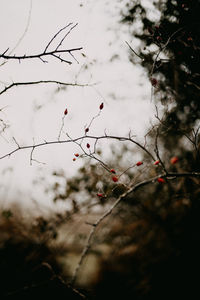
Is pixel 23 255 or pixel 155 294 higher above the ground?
pixel 23 255

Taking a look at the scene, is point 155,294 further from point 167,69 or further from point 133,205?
point 167,69

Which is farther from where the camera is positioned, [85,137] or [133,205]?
[133,205]

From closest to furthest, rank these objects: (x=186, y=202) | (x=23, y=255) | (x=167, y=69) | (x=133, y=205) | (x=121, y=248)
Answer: (x=167, y=69), (x=186, y=202), (x=23, y=255), (x=133, y=205), (x=121, y=248)

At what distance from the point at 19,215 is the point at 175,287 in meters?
4.25

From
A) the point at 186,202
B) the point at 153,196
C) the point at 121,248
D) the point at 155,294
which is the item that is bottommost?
the point at 155,294

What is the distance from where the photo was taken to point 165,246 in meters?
4.67

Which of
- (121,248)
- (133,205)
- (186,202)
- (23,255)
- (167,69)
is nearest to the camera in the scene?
(167,69)

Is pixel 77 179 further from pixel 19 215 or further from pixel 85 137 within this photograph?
pixel 85 137

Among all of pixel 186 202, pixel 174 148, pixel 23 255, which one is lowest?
pixel 23 255

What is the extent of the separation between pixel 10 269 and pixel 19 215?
128 cm

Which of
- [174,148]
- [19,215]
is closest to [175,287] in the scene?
[174,148]

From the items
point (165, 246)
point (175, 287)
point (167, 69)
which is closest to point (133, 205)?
point (165, 246)

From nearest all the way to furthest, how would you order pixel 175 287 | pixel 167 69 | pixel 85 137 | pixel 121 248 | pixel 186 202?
pixel 85 137 → pixel 167 69 → pixel 186 202 → pixel 175 287 → pixel 121 248

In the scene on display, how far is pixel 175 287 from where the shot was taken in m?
4.16
